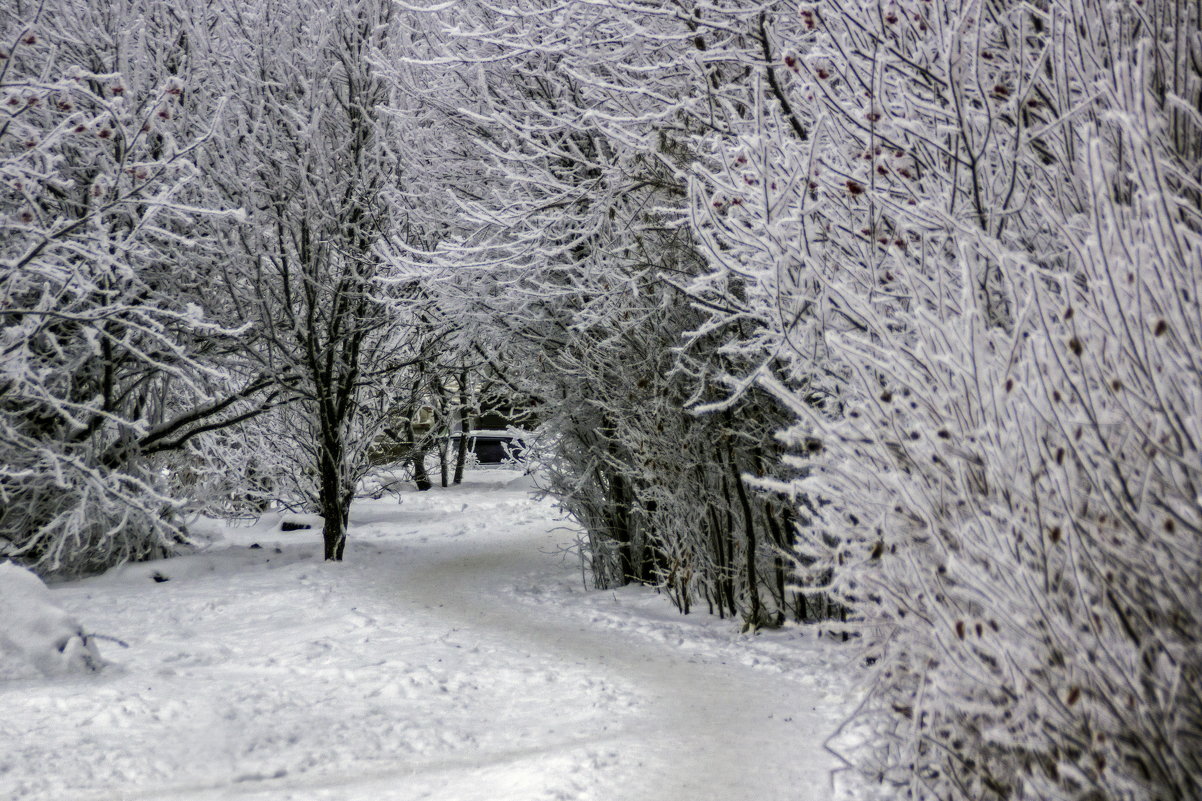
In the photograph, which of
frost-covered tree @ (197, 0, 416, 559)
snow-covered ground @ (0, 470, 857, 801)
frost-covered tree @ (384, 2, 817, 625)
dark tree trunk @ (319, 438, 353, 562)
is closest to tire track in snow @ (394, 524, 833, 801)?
snow-covered ground @ (0, 470, 857, 801)

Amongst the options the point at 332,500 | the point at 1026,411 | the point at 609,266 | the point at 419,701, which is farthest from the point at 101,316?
the point at 1026,411

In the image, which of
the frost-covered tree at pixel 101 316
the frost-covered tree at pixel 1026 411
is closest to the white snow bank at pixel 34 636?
the frost-covered tree at pixel 101 316

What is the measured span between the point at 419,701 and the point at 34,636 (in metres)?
2.30

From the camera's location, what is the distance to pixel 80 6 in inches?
384

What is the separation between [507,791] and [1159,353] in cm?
305

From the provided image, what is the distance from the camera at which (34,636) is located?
18.7 feet

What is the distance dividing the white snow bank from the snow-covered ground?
149 mm

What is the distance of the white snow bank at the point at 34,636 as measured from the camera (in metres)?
5.60

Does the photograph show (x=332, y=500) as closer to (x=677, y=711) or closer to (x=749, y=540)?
(x=749, y=540)

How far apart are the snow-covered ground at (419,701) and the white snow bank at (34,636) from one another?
149mm

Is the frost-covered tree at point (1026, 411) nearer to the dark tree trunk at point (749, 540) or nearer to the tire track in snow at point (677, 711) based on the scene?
the tire track in snow at point (677, 711)

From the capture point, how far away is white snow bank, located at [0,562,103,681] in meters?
5.60

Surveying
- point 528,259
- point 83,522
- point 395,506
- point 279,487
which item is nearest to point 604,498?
point 528,259

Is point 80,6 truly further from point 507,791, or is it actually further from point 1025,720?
point 1025,720
